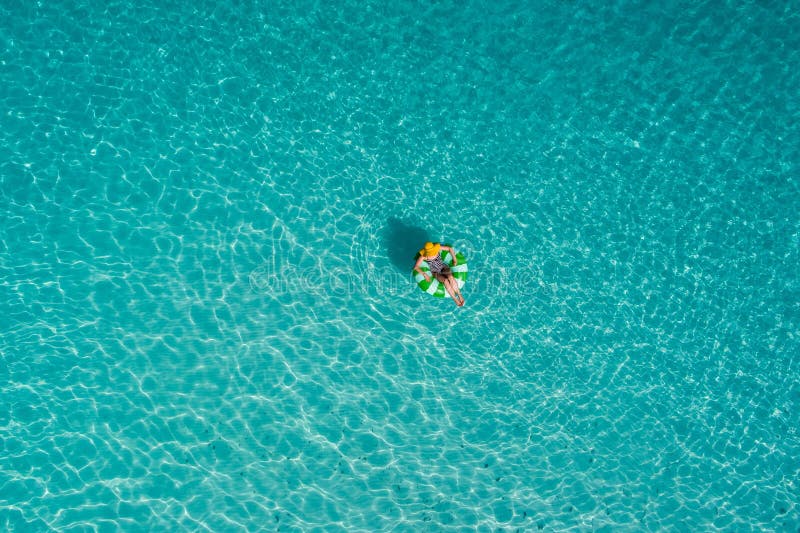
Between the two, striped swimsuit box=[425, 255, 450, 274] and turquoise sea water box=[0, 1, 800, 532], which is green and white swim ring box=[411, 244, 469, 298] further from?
turquoise sea water box=[0, 1, 800, 532]

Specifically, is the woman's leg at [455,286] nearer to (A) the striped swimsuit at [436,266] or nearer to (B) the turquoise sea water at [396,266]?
(A) the striped swimsuit at [436,266]

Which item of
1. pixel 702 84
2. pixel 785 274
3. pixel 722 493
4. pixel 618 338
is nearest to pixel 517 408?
pixel 618 338

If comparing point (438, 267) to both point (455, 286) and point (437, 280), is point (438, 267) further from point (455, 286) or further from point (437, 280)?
point (455, 286)

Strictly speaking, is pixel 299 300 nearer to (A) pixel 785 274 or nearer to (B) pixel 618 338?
(B) pixel 618 338

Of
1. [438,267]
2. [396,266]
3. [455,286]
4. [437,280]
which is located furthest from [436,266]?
[396,266]

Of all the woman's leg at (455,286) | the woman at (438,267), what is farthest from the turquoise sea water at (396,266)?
the woman at (438,267)
